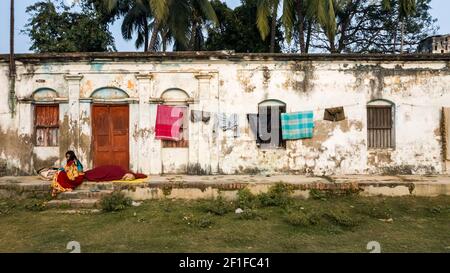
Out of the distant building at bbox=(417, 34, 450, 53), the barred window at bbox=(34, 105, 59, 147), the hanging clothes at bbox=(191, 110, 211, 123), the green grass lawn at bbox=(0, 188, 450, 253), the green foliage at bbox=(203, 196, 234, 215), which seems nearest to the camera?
the green grass lawn at bbox=(0, 188, 450, 253)

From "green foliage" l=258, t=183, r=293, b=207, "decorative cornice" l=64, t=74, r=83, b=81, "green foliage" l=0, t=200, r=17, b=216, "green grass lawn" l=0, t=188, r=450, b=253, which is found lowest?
"green grass lawn" l=0, t=188, r=450, b=253

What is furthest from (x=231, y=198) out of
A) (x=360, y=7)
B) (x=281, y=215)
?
(x=360, y=7)

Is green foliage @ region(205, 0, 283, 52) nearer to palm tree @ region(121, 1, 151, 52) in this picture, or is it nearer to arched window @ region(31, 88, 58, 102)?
palm tree @ region(121, 1, 151, 52)

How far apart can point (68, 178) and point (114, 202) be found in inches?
69.6

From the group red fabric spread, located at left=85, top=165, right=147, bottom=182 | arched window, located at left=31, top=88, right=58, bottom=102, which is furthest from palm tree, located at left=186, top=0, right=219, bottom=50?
red fabric spread, located at left=85, top=165, right=147, bottom=182

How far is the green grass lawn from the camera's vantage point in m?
6.69

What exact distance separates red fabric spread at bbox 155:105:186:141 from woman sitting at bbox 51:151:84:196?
2538 mm

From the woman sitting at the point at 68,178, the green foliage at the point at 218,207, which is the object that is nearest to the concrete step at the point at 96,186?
the woman sitting at the point at 68,178

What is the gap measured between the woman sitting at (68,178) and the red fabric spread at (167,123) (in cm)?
254

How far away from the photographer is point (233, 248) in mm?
6543

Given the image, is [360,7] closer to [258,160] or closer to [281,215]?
[258,160]

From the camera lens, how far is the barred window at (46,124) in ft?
39.6

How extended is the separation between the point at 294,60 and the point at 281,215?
5.22 meters

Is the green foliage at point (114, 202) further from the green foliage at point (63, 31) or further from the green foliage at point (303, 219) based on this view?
the green foliage at point (63, 31)
